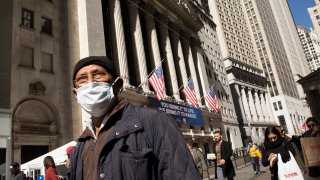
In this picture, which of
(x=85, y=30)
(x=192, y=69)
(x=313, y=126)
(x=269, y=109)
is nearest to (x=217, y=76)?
(x=192, y=69)

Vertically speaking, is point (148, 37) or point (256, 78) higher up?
point (256, 78)

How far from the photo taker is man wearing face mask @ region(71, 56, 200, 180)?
196 cm

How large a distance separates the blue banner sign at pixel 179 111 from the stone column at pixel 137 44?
4053 millimetres

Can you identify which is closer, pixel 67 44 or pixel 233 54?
pixel 67 44

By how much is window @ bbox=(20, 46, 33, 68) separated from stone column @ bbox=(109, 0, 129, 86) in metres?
9.82

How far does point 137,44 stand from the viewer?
3441cm

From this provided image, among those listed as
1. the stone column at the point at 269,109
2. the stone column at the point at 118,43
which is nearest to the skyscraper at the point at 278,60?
the stone column at the point at 269,109

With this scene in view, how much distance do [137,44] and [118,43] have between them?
14.5 feet

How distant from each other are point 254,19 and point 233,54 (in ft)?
103

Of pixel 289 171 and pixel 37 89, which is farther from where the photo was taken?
pixel 37 89

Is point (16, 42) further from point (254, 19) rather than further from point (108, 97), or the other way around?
point (254, 19)

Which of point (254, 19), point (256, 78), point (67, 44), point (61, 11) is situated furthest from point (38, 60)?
point (254, 19)

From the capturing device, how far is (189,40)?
50.5 meters

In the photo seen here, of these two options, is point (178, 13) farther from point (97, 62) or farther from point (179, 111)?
point (97, 62)
